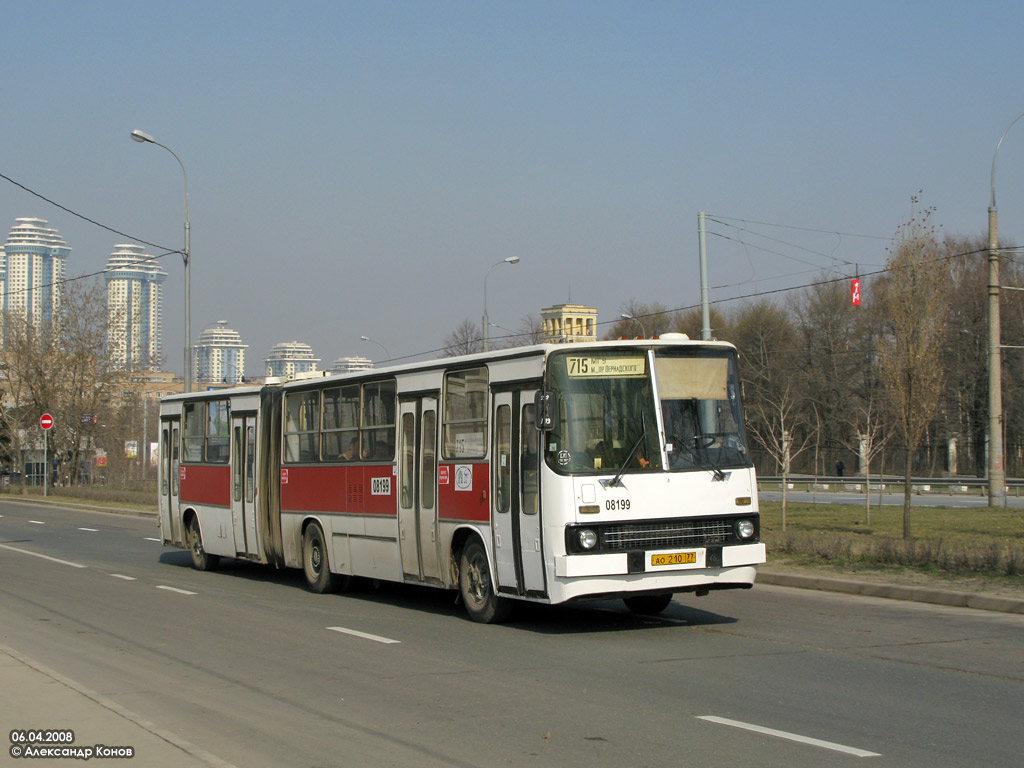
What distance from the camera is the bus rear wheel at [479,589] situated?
41.0ft

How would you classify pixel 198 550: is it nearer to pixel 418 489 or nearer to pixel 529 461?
pixel 418 489

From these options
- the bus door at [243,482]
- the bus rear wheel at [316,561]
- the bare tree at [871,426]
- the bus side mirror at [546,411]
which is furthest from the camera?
the bare tree at [871,426]

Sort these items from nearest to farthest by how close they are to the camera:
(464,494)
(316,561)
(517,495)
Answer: (517,495)
(464,494)
(316,561)

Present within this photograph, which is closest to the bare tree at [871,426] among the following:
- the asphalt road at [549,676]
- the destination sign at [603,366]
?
the asphalt road at [549,676]

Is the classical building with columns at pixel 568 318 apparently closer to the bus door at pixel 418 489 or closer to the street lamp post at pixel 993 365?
the street lamp post at pixel 993 365

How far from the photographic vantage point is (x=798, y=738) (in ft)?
23.2

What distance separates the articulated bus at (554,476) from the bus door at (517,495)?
20mm

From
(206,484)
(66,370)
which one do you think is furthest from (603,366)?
(66,370)

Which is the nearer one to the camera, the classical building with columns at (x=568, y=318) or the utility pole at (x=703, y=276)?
the utility pole at (x=703, y=276)

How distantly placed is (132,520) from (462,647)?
29.3 m

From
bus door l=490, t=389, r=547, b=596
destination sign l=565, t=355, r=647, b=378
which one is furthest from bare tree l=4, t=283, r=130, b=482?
destination sign l=565, t=355, r=647, b=378

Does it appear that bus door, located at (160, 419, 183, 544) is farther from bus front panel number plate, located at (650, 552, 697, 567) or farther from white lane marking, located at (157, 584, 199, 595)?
bus front panel number plate, located at (650, 552, 697, 567)

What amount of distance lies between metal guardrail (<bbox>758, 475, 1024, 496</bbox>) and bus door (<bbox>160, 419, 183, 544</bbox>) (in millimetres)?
29532

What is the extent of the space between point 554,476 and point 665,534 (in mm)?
1308
